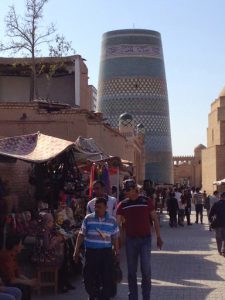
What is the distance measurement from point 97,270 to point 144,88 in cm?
4608

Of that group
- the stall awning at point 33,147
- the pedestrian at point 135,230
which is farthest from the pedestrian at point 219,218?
the pedestrian at point 135,230

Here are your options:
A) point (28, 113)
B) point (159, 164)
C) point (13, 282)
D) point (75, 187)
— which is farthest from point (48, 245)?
point (159, 164)

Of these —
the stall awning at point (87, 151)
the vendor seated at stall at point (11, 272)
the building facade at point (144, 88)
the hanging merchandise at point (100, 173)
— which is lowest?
the vendor seated at stall at point (11, 272)

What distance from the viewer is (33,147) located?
907 centimetres

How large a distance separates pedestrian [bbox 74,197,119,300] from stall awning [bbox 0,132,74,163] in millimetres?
1812

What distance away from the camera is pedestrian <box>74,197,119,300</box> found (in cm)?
680

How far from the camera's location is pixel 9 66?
24.9m

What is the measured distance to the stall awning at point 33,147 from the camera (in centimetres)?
855

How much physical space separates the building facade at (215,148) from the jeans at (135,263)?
139 feet

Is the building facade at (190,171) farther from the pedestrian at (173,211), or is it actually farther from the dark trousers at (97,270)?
the dark trousers at (97,270)

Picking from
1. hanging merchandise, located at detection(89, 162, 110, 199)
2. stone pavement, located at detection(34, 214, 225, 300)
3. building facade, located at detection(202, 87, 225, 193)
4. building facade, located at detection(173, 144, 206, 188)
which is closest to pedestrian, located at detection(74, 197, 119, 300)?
stone pavement, located at detection(34, 214, 225, 300)

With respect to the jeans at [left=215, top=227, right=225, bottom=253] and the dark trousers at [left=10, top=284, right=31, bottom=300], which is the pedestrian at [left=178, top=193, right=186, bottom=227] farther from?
the dark trousers at [left=10, top=284, right=31, bottom=300]

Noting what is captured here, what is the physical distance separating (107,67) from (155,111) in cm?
545

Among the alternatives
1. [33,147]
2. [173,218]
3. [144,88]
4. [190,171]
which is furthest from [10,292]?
[190,171]
